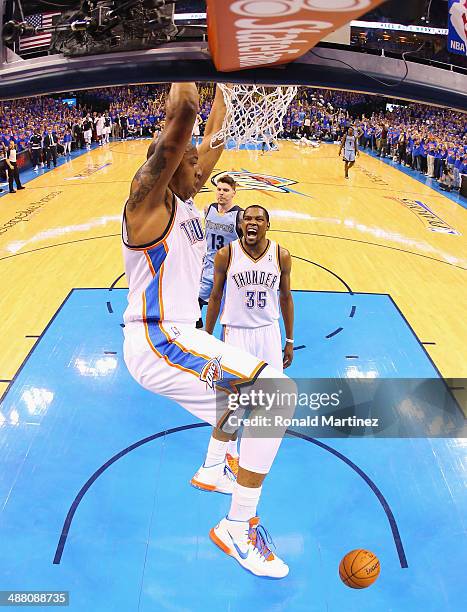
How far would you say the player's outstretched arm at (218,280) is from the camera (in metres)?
4.56

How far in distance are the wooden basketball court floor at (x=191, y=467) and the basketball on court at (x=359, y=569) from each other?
15 centimetres

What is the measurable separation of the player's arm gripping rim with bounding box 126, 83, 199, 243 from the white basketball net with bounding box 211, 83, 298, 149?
950mm

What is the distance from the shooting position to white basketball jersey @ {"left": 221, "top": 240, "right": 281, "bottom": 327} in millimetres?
4441

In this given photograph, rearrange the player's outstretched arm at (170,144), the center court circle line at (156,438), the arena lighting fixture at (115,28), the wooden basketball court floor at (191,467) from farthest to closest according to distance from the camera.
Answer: the center court circle line at (156,438), the wooden basketball court floor at (191,467), the player's outstretched arm at (170,144), the arena lighting fixture at (115,28)

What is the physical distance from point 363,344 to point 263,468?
382 cm

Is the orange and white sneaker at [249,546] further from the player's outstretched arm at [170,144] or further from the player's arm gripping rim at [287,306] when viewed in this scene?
the player's outstretched arm at [170,144]

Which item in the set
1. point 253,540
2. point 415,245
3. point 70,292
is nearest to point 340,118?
point 415,245

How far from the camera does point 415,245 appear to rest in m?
10.7

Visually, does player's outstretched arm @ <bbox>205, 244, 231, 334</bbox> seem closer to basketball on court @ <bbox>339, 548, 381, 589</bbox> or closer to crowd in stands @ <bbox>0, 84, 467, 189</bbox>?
basketball on court @ <bbox>339, 548, 381, 589</bbox>

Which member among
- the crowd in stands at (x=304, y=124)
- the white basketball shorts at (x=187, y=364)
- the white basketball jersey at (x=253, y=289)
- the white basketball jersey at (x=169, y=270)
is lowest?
the crowd in stands at (x=304, y=124)

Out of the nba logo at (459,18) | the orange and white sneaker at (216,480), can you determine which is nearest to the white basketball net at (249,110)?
the nba logo at (459,18)

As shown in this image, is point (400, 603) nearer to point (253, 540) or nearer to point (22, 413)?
point (253, 540)

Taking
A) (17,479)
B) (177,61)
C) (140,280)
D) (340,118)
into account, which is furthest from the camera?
(340,118)

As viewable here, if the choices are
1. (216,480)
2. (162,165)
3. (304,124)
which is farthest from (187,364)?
(304,124)
